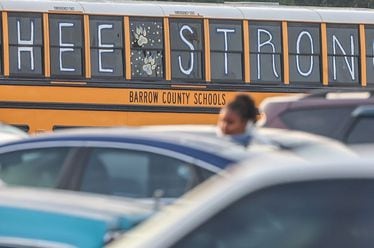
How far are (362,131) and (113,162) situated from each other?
6.14ft

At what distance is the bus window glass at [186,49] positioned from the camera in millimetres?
18031

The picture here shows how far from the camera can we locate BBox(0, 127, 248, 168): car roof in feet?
18.4

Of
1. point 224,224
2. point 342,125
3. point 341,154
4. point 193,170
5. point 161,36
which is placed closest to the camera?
point 224,224

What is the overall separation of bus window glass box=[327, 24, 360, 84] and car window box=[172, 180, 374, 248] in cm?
1542

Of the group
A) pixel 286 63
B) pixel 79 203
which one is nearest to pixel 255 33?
pixel 286 63

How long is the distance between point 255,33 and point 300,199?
1511 centimetres

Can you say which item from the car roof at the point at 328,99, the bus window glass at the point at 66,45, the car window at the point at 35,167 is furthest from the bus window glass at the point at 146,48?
the car window at the point at 35,167

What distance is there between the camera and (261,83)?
18.4 meters

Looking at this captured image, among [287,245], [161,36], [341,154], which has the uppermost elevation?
[161,36]

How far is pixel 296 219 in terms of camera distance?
3428 millimetres

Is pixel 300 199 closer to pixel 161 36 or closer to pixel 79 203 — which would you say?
pixel 79 203

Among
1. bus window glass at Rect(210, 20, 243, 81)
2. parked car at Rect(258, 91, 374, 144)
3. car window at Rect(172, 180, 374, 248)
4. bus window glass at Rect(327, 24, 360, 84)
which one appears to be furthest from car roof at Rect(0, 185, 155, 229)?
bus window glass at Rect(327, 24, 360, 84)

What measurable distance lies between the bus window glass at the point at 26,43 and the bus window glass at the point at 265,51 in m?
3.34

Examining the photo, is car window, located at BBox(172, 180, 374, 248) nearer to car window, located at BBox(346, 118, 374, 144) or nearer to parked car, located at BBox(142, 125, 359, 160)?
parked car, located at BBox(142, 125, 359, 160)
